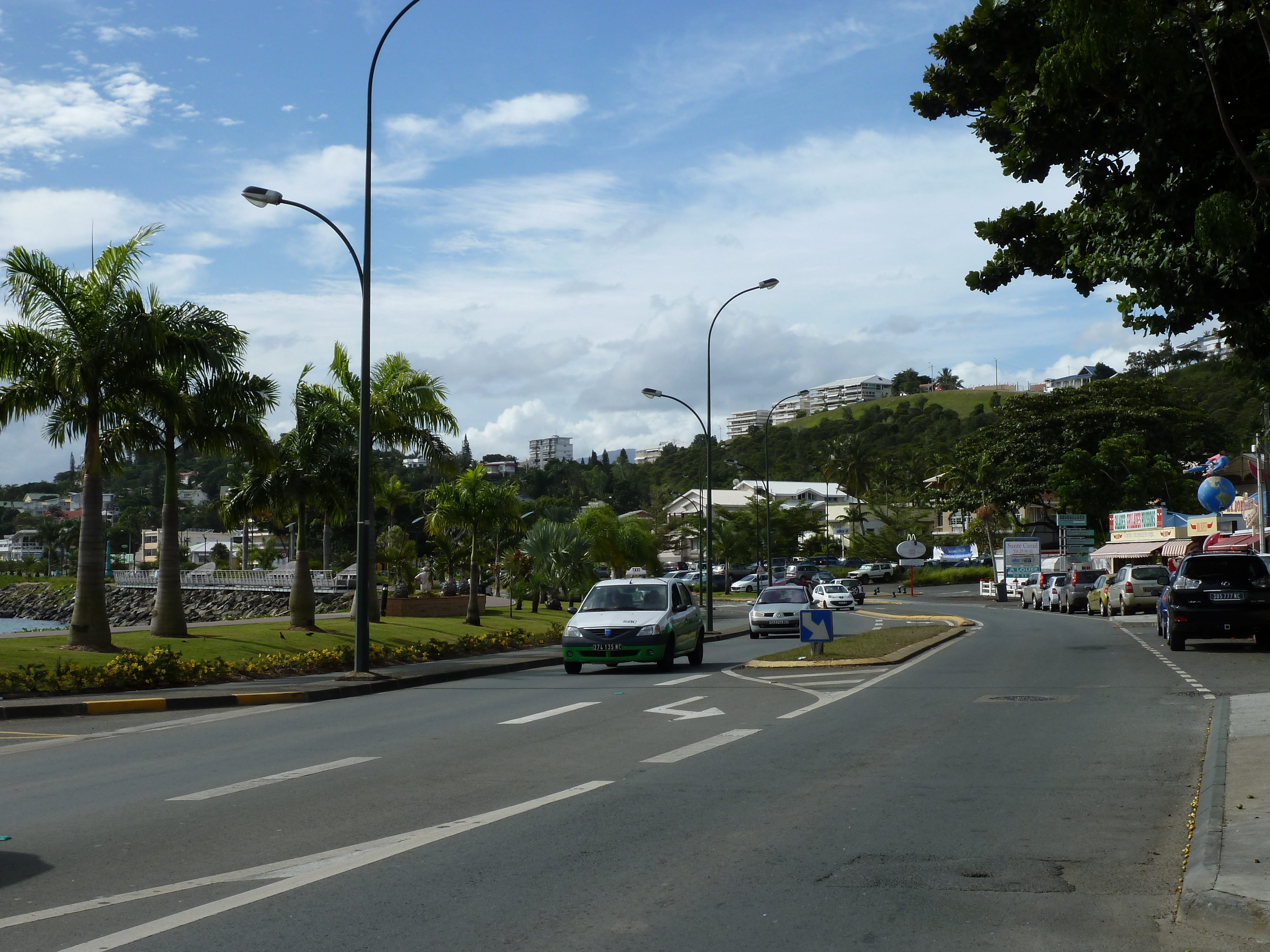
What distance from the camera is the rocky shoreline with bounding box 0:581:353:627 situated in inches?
2318

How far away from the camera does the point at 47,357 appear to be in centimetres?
1980

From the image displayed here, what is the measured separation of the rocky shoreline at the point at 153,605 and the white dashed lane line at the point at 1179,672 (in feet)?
120

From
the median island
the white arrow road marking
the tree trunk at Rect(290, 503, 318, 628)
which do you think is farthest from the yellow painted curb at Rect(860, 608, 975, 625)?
the white arrow road marking

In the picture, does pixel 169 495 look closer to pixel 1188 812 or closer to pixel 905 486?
pixel 1188 812

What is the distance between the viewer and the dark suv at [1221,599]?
20.8 m

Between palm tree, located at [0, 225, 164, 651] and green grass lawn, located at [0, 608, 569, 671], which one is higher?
palm tree, located at [0, 225, 164, 651]

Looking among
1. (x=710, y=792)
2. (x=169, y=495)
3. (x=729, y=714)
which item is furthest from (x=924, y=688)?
(x=169, y=495)

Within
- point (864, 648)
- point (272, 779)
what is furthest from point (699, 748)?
point (864, 648)

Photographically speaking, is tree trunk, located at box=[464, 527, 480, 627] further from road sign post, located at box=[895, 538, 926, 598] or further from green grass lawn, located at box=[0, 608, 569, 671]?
road sign post, located at box=[895, 538, 926, 598]

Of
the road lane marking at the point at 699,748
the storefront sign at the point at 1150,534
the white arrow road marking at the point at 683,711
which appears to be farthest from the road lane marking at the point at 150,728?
the storefront sign at the point at 1150,534

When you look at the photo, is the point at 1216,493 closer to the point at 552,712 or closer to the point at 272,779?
the point at 552,712

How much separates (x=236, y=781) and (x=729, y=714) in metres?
5.95

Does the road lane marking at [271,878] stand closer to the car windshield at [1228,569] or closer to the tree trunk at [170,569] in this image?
the tree trunk at [170,569]

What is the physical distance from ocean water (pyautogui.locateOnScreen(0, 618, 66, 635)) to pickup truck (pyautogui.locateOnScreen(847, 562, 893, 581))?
51.9 meters
